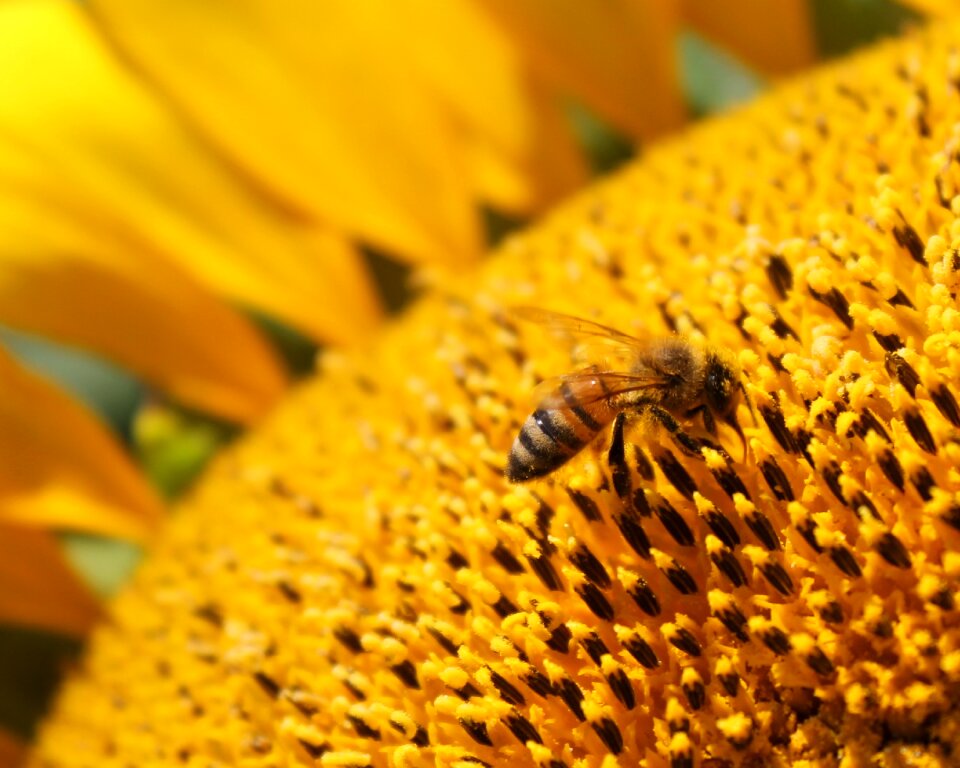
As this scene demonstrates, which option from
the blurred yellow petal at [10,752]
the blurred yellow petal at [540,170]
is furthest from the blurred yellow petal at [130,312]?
the blurred yellow petal at [10,752]

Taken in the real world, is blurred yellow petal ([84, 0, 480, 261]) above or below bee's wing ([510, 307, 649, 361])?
above

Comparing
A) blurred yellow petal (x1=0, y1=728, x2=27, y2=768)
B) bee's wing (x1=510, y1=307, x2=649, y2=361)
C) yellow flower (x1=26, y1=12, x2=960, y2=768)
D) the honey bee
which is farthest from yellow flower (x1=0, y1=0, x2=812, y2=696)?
the honey bee

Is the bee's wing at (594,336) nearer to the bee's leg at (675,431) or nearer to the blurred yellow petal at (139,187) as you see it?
the bee's leg at (675,431)

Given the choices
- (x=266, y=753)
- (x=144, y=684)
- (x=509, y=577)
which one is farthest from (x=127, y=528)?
(x=509, y=577)

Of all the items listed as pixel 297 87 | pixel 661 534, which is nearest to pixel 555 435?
pixel 661 534

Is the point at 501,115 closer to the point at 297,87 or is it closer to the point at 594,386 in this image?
the point at 297,87

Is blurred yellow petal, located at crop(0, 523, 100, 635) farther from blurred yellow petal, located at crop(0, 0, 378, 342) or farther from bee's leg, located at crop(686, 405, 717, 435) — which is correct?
bee's leg, located at crop(686, 405, 717, 435)

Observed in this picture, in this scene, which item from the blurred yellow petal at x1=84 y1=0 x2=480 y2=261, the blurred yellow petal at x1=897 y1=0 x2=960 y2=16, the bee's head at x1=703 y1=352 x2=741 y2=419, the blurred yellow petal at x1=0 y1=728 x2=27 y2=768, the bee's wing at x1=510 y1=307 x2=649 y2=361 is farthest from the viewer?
the blurred yellow petal at x1=84 y1=0 x2=480 y2=261
